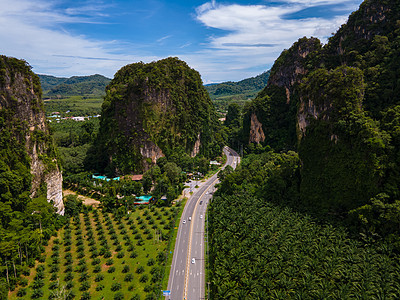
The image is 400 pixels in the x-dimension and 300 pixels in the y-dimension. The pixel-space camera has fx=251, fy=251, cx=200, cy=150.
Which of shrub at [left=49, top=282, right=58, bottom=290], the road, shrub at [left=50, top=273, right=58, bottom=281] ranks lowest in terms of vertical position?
the road

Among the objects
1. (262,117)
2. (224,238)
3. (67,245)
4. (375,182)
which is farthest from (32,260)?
(262,117)

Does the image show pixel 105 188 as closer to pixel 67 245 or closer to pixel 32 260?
pixel 67 245

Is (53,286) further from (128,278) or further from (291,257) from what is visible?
(291,257)

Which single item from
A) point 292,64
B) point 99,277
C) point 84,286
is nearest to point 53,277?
point 84,286

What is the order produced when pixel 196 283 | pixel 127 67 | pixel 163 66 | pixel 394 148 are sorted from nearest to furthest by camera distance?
pixel 196 283 → pixel 394 148 → pixel 163 66 → pixel 127 67

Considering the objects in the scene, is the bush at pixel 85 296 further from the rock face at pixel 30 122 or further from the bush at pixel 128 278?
the rock face at pixel 30 122

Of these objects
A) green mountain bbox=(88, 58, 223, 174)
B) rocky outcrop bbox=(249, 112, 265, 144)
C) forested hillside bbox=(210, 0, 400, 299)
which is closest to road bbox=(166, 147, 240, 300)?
forested hillside bbox=(210, 0, 400, 299)

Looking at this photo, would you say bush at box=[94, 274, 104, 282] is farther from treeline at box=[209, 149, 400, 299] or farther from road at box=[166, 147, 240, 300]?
treeline at box=[209, 149, 400, 299]
